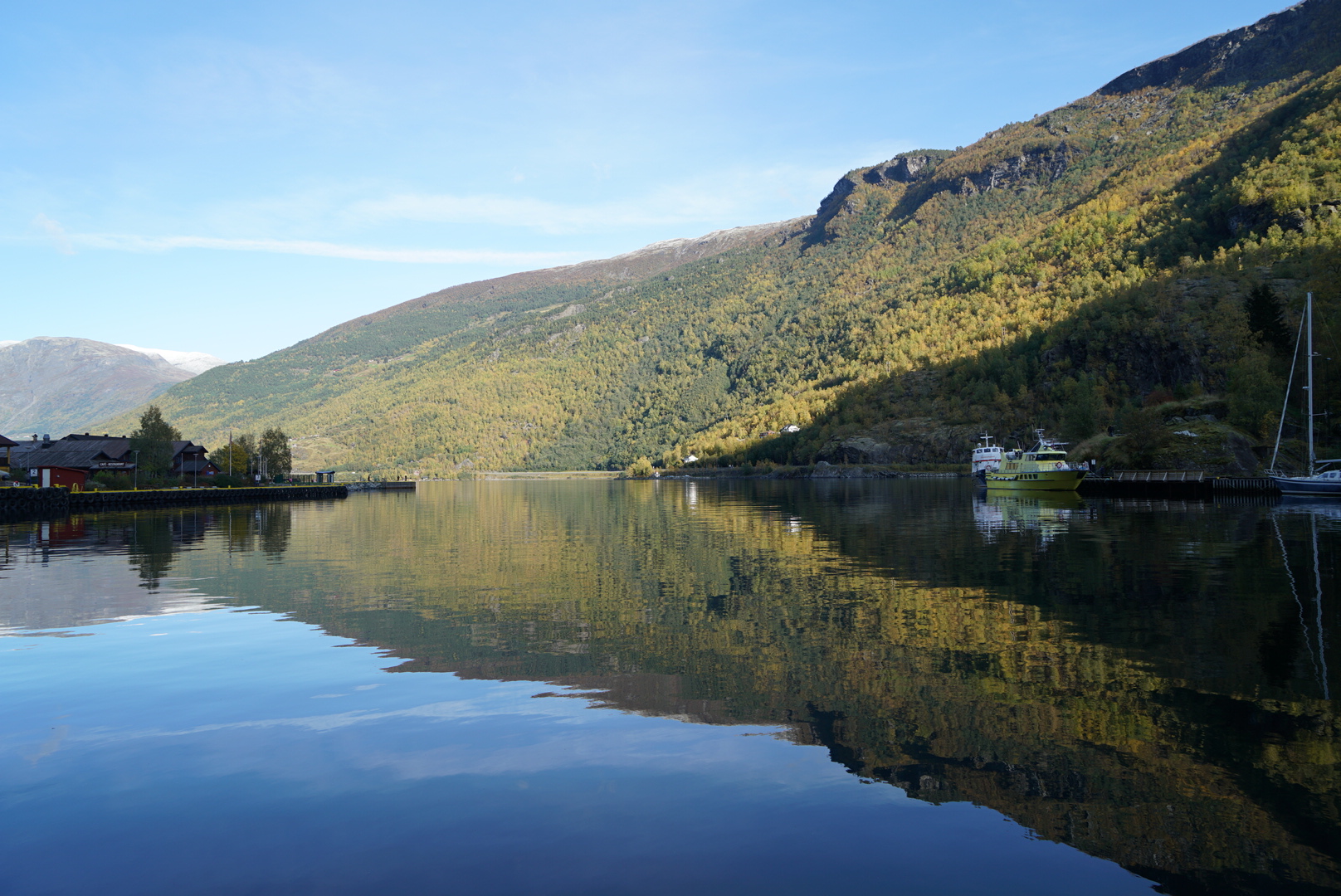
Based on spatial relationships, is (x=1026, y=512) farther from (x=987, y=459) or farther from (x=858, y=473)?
(x=858, y=473)

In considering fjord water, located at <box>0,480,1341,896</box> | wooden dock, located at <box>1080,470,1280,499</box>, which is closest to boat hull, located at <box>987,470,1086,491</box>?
wooden dock, located at <box>1080,470,1280,499</box>

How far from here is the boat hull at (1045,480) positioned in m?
88.0

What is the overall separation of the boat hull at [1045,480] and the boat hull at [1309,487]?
19655mm

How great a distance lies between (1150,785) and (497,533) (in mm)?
47463

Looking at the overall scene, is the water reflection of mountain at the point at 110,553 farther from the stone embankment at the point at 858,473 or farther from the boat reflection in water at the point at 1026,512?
the stone embankment at the point at 858,473

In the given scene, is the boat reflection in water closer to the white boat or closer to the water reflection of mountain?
the white boat

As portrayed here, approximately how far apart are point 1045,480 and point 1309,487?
25812 mm

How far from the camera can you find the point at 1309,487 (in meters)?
66.4

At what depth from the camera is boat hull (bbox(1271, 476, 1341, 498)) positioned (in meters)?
65.4

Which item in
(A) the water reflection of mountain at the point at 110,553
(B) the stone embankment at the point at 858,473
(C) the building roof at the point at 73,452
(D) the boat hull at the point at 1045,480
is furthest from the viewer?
(B) the stone embankment at the point at 858,473

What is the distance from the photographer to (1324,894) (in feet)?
26.0

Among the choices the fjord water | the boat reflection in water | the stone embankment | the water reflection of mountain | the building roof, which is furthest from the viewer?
the stone embankment

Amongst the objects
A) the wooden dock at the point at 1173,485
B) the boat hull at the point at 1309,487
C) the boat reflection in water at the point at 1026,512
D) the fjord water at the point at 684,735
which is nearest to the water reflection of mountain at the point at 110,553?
the fjord water at the point at 684,735

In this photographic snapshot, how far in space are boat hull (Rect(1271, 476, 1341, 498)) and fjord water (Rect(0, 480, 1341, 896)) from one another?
46.3 meters
